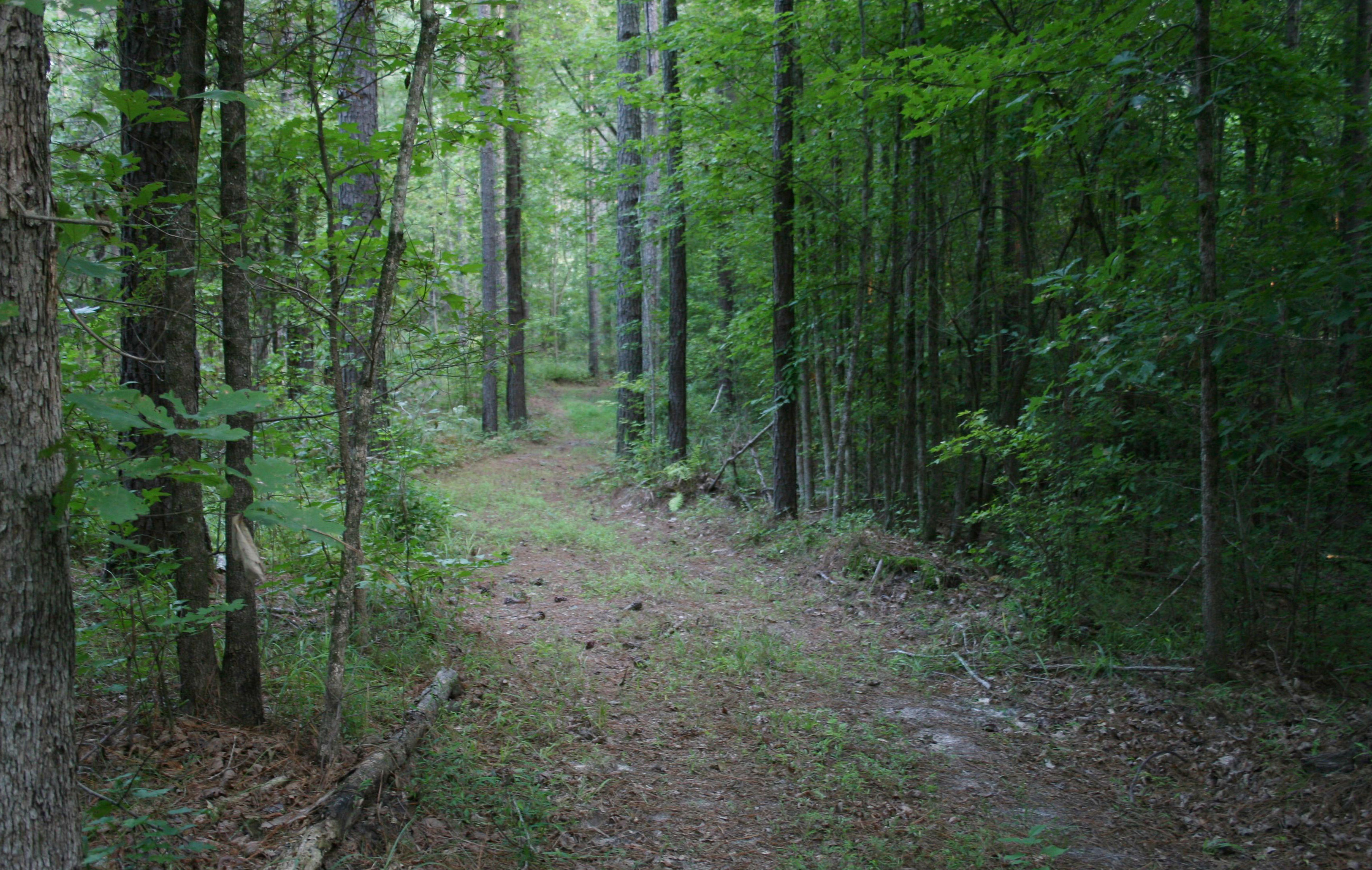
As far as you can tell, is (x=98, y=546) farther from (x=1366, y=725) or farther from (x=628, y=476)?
(x=628, y=476)

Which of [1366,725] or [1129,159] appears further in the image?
[1129,159]

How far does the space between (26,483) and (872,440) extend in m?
8.79

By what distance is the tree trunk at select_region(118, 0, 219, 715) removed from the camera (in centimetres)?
321

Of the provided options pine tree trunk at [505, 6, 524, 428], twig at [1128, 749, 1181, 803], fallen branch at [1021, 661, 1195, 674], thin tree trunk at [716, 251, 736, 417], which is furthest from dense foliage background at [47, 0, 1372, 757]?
pine tree trunk at [505, 6, 524, 428]

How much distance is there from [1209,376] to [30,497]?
5958 millimetres

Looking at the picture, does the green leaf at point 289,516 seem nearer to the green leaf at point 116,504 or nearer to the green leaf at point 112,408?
the green leaf at point 116,504

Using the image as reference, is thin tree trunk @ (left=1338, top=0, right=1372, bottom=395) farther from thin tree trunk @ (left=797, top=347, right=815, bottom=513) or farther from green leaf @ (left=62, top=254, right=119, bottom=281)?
thin tree trunk @ (left=797, top=347, right=815, bottom=513)

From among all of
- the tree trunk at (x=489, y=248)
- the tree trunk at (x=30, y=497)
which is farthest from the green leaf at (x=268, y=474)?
the tree trunk at (x=489, y=248)

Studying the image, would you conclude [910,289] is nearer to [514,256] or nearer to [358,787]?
[358,787]

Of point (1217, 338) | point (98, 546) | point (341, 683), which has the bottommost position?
point (341, 683)

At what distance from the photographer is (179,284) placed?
3234mm

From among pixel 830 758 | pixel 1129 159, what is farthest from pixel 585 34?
pixel 830 758

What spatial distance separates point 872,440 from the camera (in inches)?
381

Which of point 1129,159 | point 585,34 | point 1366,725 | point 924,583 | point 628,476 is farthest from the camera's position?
point 585,34
